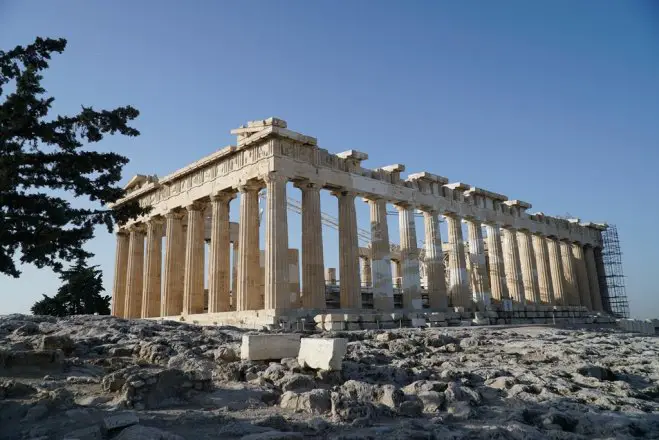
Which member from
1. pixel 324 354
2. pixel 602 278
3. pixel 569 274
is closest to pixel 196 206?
pixel 324 354

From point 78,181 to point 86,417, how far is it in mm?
5486

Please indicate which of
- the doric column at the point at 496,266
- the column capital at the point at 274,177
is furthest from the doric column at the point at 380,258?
the doric column at the point at 496,266

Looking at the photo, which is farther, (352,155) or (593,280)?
(593,280)

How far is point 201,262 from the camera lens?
27.7 metres

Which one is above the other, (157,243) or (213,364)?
(157,243)

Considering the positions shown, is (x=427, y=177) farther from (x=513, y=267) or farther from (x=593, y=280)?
(x=593, y=280)

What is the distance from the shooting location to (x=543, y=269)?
131 feet

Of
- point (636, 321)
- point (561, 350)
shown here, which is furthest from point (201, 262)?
point (636, 321)

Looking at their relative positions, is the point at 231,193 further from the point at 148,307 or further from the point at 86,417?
the point at 86,417

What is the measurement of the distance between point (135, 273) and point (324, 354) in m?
26.3

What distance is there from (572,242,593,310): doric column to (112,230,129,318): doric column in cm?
3610

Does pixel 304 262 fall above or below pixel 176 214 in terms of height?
below

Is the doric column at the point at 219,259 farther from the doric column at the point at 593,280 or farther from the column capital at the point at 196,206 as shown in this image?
the doric column at the point at 593,280

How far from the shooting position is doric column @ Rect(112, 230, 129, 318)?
112 feet
